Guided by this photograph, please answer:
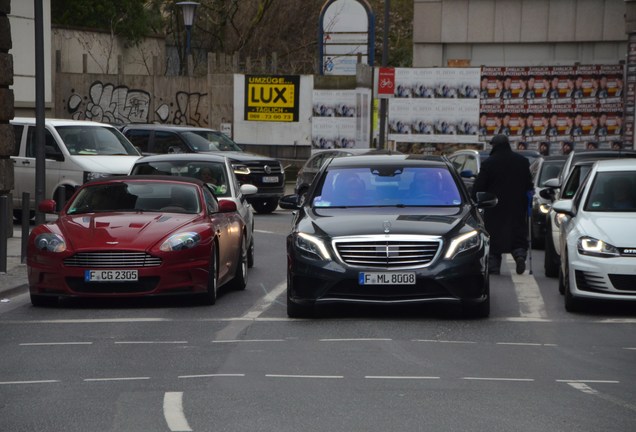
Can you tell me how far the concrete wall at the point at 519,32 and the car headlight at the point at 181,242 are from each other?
35.5 m

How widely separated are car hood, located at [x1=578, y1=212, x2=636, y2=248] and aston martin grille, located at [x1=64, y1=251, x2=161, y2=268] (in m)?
4.28

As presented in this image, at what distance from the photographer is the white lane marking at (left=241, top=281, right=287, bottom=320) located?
13806 millimetres

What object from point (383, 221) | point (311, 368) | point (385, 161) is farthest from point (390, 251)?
point (311, 368)

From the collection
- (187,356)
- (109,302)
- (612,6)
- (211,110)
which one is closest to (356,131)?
(211,110)

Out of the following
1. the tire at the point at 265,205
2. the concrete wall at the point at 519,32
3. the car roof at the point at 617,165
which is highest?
the concrete wall at the point at 519,32

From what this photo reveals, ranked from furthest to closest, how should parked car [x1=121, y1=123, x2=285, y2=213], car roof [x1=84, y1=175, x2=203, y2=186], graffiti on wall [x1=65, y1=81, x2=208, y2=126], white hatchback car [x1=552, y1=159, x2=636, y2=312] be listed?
graffiti on wall [x1=65, y1=81, x2=208, y2=126] < parked car [x1=121, y1=123, x2=285, y2=213] < car roof [x1=84, y1=175, x2=203, y2=186] < white hatchback car [x1=552, y1=159, x2=636, y2=312]

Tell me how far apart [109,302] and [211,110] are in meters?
28.3

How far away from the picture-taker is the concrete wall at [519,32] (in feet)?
157

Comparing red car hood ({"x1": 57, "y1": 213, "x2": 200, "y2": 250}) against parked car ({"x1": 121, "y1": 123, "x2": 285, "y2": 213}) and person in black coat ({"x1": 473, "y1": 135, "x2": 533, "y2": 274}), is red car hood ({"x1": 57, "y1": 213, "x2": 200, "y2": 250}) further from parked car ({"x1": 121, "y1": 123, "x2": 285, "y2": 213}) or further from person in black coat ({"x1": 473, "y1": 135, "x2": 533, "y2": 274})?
parked car ({"x1": 121, "y1": 123, "x2": 285, "y2": 213})

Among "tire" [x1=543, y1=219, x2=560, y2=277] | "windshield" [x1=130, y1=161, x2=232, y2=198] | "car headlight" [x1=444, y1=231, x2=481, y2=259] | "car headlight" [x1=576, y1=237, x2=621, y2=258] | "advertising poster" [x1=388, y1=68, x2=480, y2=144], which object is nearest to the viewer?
"car headlight" [x1=444, y1=231, x2=481, y2=259]

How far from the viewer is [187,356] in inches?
427

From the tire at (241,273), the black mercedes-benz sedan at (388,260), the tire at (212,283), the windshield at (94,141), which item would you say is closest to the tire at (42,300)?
the tire at (212,283)

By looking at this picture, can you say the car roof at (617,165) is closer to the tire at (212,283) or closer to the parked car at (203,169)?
the tire at (212,283)

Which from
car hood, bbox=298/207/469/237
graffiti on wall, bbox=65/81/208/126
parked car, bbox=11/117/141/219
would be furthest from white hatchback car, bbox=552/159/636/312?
graffiti on wall, bbox=65/81/208/126
